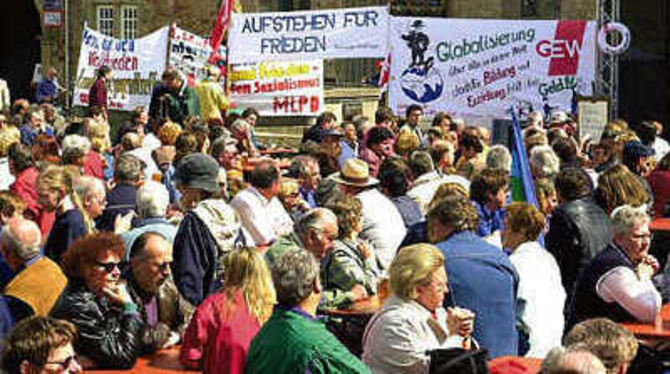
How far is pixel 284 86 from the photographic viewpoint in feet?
71.0

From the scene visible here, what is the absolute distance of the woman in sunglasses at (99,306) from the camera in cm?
730

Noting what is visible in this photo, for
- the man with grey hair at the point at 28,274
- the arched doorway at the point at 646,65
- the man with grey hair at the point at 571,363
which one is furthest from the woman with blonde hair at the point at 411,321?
the arched doorway at the point at 646,65

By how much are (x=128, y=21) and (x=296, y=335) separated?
28316 mm

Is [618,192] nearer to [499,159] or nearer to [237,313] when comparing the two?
[499,159]

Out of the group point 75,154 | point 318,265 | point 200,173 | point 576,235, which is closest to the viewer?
point 318,265

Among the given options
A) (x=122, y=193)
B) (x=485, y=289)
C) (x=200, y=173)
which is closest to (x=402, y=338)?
(x=485, y=289)

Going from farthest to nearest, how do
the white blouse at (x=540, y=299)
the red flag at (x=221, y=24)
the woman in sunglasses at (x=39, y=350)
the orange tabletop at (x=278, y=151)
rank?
the red flag at (x=221, y=24)
the orange tabletop at (x=278, y=151)
the white blouse at (x=540, y=299)
the woman in sunglasses at (x=39, y=350)

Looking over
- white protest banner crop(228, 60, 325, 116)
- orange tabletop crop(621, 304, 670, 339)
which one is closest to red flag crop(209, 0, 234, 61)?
white protest banner crop(228, 60, 325, 116)

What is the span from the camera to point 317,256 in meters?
8.93

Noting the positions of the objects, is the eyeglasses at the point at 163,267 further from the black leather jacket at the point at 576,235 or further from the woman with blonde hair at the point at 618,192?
the woman with blonde hair at the point at 618,192

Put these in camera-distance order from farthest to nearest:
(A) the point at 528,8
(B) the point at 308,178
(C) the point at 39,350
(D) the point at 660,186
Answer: (A) the point at 528,8 → (D) the point at 660,186 → (B) the point at 308,178 → (C) the point at 39,350

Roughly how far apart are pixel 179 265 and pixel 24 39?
30.9 meters

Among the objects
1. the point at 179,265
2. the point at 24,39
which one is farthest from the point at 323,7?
the point at 179,265

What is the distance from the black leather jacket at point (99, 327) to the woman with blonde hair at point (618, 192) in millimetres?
4452
